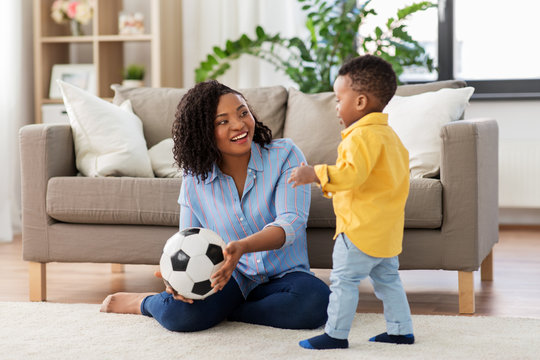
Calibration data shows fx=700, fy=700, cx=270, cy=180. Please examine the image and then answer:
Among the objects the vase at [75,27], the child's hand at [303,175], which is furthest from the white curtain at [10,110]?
the child's hand at [303,175]

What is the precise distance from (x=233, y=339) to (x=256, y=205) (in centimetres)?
38

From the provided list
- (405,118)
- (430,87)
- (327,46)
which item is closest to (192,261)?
(405,118)

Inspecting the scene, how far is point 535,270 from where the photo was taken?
295 cm

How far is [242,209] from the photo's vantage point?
2010 millimetres

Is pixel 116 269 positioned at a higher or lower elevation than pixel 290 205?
lower

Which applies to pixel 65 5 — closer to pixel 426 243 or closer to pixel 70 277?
pixel 70 277

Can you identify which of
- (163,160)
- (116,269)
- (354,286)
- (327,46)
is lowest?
(116,269)

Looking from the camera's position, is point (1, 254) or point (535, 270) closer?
point (535, 270)

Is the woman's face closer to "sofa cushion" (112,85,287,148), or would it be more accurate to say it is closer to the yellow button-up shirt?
the yellow button-up shirt

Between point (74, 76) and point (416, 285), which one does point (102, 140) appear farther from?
point (74, 76)

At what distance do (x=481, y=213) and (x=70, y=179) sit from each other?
4.57 ft

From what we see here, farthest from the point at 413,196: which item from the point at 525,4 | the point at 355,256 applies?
the point at 525,4

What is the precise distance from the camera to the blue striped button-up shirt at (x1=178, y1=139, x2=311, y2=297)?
198 centimetres

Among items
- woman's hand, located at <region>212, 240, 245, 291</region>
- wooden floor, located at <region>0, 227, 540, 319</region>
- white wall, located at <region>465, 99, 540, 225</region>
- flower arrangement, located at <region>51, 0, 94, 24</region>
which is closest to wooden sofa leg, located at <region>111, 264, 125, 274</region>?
wooden floor, located at <region>0, 227, 540, 319</region>
